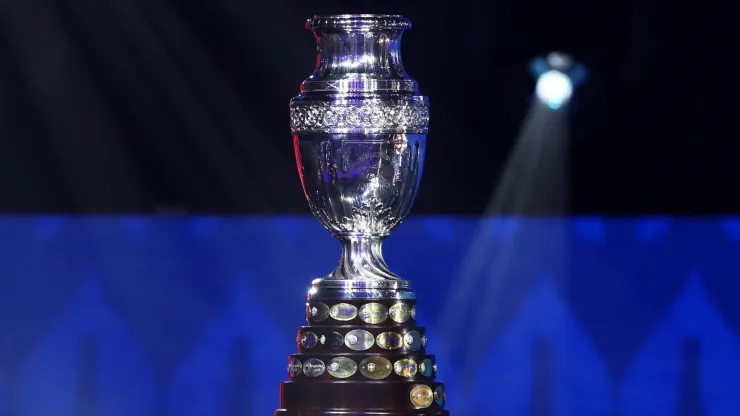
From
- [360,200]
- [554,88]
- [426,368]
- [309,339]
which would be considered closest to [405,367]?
[426,368]

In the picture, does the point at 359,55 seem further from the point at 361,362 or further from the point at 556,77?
the point at 556,77

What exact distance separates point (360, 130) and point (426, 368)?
1.18ft

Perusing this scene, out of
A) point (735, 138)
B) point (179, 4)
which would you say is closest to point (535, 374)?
point (735, 138)

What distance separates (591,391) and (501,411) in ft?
0.66

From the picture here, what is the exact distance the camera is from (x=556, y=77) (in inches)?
141

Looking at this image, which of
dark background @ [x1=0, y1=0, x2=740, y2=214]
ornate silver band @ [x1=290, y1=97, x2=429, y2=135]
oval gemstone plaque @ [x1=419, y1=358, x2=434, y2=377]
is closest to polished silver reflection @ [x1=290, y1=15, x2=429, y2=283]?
ornate silver band @ [x1=290, y1=97, x2=429, y2=135]

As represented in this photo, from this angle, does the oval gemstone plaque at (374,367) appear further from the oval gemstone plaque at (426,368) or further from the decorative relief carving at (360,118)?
the decorative relief carving at (360,118)

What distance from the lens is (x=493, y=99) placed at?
3.56m

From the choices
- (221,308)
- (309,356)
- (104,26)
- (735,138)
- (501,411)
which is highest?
(104,26)

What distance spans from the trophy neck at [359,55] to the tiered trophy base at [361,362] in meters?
0.30

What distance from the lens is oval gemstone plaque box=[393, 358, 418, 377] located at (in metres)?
2.35

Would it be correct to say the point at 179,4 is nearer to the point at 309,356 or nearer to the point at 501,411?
the point at 501,411

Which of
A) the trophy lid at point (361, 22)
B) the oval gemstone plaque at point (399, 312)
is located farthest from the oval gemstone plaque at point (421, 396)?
the trophy lid at point (361, 22)

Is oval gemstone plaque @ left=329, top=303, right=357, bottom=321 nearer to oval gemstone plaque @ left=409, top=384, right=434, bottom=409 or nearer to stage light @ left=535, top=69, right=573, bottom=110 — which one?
oval gemstone plaque @ left=409, top=384, right=434, bottom=409
